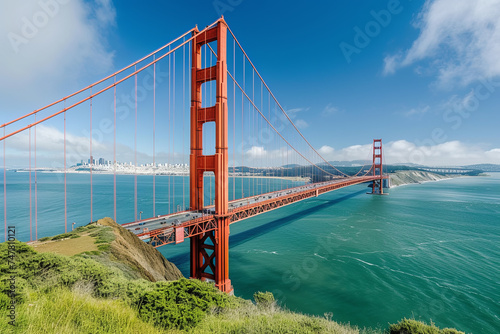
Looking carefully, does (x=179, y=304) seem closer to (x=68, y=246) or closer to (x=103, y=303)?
(x=103, y=303)

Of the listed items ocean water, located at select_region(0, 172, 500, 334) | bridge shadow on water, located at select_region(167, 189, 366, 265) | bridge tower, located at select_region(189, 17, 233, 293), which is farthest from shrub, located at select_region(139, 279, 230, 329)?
bridge shadow on water, located at select_region(167, 189, 366, 265)

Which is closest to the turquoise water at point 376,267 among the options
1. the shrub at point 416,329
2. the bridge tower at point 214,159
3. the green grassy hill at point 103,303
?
the bridge tower at point 214,159

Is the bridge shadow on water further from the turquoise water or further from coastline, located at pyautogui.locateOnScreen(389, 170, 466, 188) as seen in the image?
coastline, located at pyautogui.locateOnScreen(389, 170, 466, 188)

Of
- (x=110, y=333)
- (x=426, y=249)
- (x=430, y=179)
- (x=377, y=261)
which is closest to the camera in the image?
(x=110, y=333)

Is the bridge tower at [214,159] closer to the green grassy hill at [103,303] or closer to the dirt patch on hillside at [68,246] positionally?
the green grassy hill at [103,303]

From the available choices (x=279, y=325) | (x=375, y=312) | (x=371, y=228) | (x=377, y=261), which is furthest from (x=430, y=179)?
(x=279, y=325)

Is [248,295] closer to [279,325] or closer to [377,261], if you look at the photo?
[279,325]
